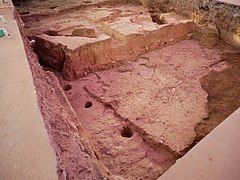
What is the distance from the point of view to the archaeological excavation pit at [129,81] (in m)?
2.84

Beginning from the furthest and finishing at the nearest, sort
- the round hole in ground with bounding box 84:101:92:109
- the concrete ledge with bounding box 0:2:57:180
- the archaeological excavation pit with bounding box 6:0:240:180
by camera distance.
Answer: the round hole in ground with bounding box 84:101:92:109 → the archaeological excavation pit with bounding box 6:0:240:180 → the concrete ledge with bounding box 0:2:57:180

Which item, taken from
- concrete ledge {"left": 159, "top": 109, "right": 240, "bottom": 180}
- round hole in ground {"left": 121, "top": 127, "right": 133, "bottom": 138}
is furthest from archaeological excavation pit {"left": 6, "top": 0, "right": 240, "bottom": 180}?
concrete ledge {"left": 159, "top": 109, "right": 240, "bottom": 180}

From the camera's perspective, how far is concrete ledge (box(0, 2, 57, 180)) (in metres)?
1.54

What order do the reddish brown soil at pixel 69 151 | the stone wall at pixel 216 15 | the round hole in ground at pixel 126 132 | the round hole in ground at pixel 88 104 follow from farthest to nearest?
1. the stone wall at pixel 216 15
2. the round hole in ground at pixel 88 104
3. the round hole in ground at pixel 126 132
4. the reddish brown soil at pixel 69 151

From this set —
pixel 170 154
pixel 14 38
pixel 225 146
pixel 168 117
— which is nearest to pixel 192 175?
pixel 225 146

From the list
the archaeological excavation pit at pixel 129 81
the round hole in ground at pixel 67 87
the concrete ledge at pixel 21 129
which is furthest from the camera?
the round hole in ground at pixel 67 87

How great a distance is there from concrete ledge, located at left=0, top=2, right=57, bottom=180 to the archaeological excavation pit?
87 mm

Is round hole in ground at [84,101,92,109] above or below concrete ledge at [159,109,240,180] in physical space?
below

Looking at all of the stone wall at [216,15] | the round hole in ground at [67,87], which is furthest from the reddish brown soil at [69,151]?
the stone wall at [216,15]

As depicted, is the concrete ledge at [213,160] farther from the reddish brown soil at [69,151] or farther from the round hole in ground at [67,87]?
the round hole in ground at [67,87]

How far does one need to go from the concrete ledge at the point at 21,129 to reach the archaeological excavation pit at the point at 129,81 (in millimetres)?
87

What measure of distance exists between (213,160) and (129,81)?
109 inches

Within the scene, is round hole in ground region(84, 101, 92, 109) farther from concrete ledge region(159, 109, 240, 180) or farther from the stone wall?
the stone wall

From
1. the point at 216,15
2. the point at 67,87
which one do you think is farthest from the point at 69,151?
the point at 216,15
